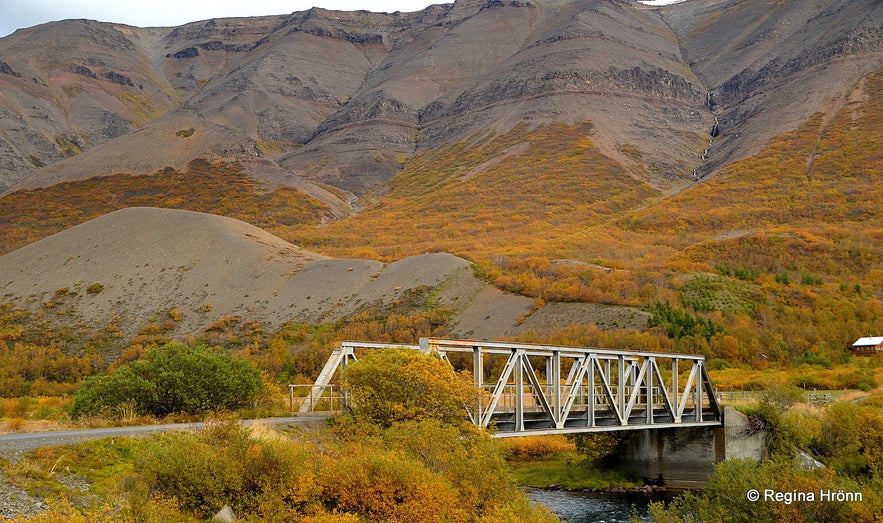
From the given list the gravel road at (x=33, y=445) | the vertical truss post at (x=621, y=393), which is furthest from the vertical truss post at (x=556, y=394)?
the gravel road at (x=33, y=445)

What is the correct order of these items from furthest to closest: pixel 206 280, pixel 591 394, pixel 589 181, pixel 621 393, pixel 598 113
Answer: pixel 598 113
pixel 589 181
pixel 206 280
pixel 621 393
pixel 591 394

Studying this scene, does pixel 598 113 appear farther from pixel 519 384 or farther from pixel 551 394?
pixel 519 384

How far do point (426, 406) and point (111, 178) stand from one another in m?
150

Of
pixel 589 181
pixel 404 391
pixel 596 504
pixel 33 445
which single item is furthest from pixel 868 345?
pixel 589 181

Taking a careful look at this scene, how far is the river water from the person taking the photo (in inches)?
1346

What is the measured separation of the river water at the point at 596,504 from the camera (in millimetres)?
34188

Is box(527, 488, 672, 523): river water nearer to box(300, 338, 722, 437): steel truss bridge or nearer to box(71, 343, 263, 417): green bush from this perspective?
box(300, 338, 722, 437): steel truss bridge

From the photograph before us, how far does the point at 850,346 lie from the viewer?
69.9m

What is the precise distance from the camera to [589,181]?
147 m

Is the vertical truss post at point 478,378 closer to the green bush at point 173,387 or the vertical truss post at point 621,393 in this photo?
the green bush at point 173,387

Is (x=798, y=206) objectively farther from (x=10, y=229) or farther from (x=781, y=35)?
(x=10, y=229)

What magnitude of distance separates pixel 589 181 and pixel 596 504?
114206 millimetres

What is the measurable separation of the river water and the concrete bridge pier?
7.30 feet

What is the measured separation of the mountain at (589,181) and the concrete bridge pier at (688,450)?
2799 centimetres
